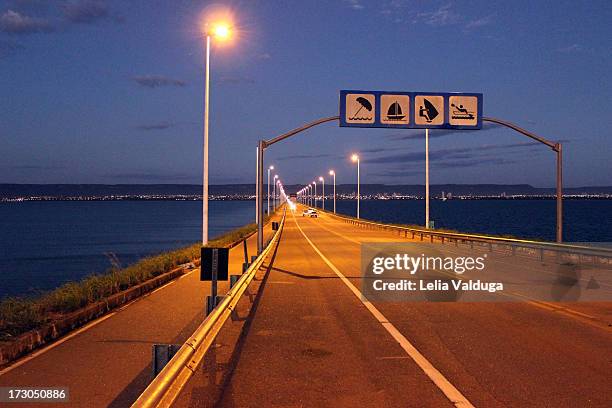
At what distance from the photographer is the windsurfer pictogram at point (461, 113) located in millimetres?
22688

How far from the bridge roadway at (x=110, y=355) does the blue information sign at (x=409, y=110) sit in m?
11.0

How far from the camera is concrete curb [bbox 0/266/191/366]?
8555mm

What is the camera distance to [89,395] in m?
6.71

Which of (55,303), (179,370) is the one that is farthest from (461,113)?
(179,370)

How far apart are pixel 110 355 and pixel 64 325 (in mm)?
2270

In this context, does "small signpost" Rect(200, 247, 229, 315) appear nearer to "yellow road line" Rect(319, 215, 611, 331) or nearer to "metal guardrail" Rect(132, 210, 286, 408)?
"metal guardrail" Rect(132, 210, 286, 408)

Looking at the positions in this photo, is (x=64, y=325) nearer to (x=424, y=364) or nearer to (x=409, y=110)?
A: (x=424, y=364)

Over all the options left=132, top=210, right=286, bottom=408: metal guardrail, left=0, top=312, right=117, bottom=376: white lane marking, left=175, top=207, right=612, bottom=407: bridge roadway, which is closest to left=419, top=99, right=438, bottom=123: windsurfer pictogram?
left=175, top=207, right=612, bottom=407: bridge roadway

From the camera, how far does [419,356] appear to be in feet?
27.8

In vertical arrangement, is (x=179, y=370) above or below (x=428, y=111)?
below

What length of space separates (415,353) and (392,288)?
7892 mm

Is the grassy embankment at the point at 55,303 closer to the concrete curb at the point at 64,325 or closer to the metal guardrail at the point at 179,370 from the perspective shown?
the concrete curb at the point at 64,325

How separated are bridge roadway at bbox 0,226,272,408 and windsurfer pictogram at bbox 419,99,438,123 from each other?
40.2ft

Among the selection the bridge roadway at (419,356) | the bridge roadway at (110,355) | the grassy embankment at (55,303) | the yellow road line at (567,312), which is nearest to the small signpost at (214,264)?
the bridge roadway at (110,355)
